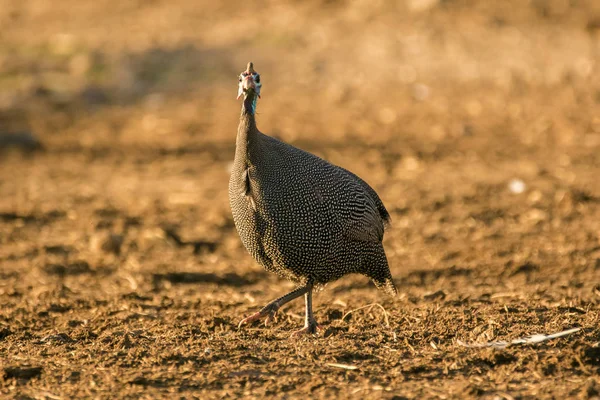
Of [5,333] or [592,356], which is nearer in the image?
[592,356]

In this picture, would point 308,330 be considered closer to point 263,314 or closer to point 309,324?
point 309,324

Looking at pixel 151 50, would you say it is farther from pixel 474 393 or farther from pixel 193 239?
pixel 474 393

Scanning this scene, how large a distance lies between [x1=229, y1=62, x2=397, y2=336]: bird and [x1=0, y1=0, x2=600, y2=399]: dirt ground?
1.12 ft

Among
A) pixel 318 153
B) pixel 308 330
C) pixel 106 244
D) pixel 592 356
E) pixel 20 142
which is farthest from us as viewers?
pixel 20 142

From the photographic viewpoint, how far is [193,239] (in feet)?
25.0

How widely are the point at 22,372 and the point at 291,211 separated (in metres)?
1.42

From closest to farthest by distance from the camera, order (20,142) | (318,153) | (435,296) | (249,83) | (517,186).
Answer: (249,83) < (435,296) < (517,186) < (318,153) < (20,142)

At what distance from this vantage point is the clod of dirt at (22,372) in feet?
13.7

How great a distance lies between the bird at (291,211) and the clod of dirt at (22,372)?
1090mm

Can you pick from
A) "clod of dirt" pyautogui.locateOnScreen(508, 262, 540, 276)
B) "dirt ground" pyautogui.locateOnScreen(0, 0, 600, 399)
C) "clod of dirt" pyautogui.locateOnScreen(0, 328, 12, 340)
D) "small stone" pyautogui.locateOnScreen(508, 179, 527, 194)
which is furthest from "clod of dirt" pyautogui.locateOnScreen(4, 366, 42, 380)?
"small stone" pyautogui.locateOnScreen(508, 179, 527, 194)

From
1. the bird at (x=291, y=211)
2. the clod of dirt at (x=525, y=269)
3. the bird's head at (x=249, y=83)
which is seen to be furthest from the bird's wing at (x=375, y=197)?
the clod of dirt at (x=525, y=269)

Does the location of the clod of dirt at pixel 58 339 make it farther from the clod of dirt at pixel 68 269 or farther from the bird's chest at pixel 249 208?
the clod of dirt at pixel 68 269

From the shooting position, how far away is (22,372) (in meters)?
4.19

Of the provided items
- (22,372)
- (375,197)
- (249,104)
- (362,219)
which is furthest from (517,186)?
(22,372)
